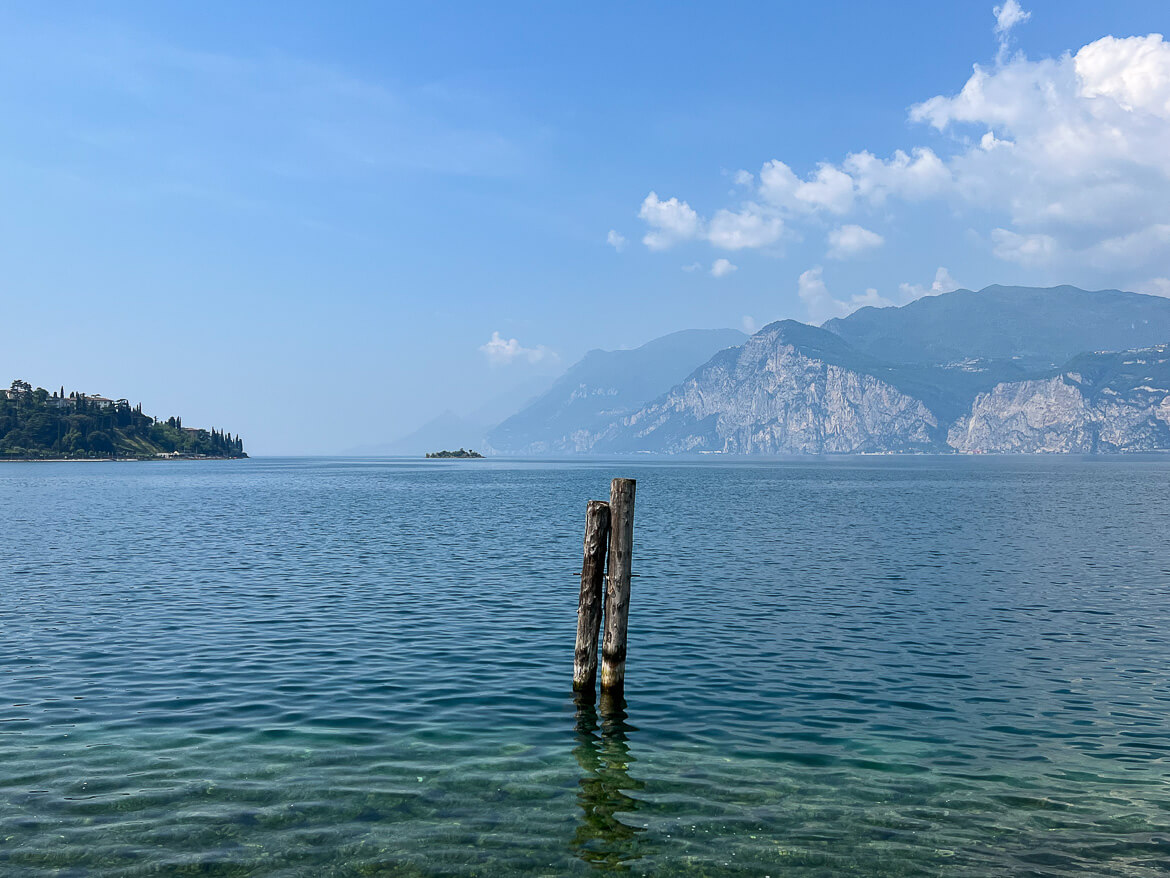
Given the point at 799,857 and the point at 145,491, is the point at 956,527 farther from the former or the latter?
the point at 145,491

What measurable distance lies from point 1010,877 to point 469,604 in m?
22.3

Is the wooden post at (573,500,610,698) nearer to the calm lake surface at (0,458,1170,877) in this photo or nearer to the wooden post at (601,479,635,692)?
the wooden post at (601,479,635,692)

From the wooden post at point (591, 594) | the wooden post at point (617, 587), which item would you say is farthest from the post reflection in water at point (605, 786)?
the wooden post at point (617, 587)

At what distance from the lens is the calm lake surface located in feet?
37.0

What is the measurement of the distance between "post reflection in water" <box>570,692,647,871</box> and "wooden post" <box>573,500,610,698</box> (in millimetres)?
478

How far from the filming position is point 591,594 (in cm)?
1811

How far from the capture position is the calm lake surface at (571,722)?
11266mm

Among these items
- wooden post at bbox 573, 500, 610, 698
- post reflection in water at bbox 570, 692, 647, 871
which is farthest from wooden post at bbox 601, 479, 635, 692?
post reflection in water at bbox 570, 692, 647, 871

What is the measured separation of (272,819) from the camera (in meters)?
11.9

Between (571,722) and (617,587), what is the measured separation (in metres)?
2.97

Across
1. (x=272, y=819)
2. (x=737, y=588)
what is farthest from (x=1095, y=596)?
(x=272, y=819)

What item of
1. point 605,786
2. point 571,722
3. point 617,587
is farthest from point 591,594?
point 605,786

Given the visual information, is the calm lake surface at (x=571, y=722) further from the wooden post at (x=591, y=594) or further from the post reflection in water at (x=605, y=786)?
the wooden post at (x=591, y=594)

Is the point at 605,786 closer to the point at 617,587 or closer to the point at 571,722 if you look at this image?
the point at 571,722
